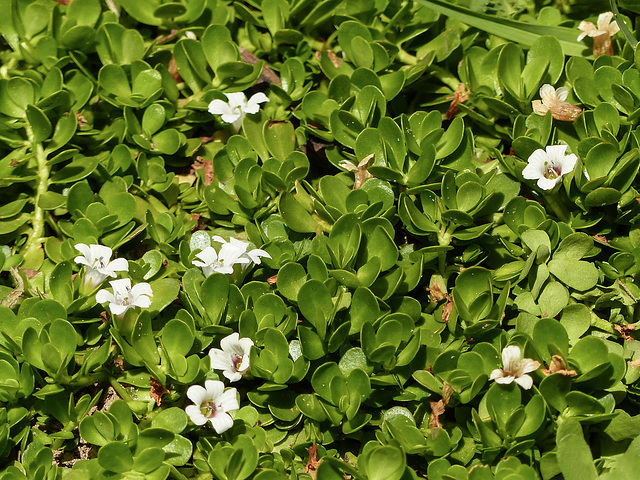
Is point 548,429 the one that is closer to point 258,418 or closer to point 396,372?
point 396,372

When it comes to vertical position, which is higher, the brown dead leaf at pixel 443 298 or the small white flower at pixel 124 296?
→ the brown dead leaf at pixel 443 298

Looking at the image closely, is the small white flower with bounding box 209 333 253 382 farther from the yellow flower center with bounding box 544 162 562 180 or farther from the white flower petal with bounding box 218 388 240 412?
the yellow flower center with bounding box 544 162 562 180

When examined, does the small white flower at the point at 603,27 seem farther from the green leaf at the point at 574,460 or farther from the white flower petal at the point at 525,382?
the green leaf at the point at 574,460

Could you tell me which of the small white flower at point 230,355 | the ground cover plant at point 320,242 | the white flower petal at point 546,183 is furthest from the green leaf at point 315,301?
the white flower petal at point 546,183

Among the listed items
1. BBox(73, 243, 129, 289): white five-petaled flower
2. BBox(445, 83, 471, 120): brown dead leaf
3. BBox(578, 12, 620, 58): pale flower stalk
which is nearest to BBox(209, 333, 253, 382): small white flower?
BBox(73, 243, 129, 289): white five-petaled flower

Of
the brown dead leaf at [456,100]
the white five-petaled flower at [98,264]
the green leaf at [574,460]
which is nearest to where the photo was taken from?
the green leaf at [574,460]

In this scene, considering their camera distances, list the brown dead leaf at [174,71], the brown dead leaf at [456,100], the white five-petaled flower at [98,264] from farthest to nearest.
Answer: the brown dead leaf at [174,71] → the brown dead leaf at [456,100] → the white five-petaled flower at [98,264]

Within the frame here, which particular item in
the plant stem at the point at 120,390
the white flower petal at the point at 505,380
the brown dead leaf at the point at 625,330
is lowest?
the plant stem at the point at 120,390
